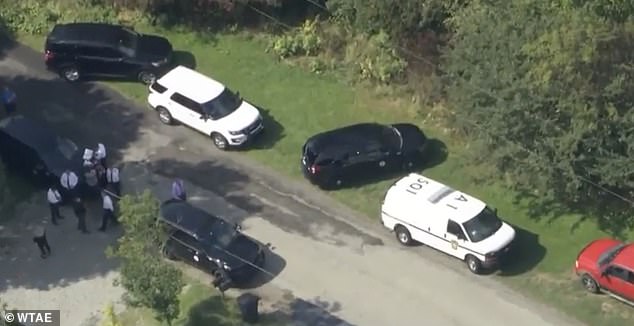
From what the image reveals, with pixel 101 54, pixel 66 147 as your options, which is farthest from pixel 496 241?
pixel 101 54

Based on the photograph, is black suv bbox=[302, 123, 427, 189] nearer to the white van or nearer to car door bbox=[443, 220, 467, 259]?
the white van

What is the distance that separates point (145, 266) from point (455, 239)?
7.77 metres

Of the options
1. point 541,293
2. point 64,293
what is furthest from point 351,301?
point 64,293

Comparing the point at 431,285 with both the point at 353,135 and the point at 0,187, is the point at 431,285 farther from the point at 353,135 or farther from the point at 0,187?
the point at 0,187

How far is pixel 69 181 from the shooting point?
33.1 meters

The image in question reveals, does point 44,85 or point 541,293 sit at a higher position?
point 541,293

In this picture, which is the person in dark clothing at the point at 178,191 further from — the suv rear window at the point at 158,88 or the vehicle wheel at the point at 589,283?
the vehicle wheel at the point at 589,283

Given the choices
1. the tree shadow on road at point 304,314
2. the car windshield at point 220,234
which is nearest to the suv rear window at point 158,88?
the car windshield at point 220,234

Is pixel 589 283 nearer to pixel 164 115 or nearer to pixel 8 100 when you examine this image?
pixel 164 115

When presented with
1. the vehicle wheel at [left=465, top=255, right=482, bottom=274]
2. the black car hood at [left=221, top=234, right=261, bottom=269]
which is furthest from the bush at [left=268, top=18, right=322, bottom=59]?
the vehicle wheel at [left=465, top=255, right=482, bottom=274]

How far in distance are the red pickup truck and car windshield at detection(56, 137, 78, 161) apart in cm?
1279

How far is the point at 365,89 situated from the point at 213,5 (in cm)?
540

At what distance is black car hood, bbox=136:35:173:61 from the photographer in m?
38.2

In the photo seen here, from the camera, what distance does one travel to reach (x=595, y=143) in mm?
32062
